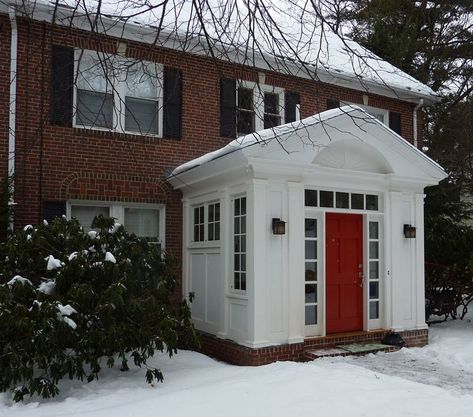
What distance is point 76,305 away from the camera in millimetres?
6477

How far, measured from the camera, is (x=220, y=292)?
863cm

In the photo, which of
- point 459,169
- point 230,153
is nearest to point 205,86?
point 230,153

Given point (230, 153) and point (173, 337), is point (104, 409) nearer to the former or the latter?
point (173, 337)

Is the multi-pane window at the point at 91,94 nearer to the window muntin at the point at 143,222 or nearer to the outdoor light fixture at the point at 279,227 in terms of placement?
the window muntin at the point at 143,222

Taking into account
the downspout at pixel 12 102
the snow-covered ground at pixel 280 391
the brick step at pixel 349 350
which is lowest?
the snow-covered ground at pixel 280 391

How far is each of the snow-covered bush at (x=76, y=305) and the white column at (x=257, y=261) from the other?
0.99m

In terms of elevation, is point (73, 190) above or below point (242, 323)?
above

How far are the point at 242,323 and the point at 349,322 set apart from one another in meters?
2.04

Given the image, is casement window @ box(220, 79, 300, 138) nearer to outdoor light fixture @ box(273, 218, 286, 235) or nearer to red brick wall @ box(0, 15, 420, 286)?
red brick wall @ box(0, 15, 420, 286)

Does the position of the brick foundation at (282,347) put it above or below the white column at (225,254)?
below

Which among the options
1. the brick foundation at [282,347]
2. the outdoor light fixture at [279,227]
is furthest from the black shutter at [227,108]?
the brick foundation at [282,347]

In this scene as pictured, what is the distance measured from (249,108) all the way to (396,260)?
4.09 m

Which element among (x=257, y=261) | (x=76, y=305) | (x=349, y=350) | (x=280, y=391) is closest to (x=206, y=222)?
(x=257, y=261)

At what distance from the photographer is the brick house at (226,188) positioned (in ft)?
26.2
